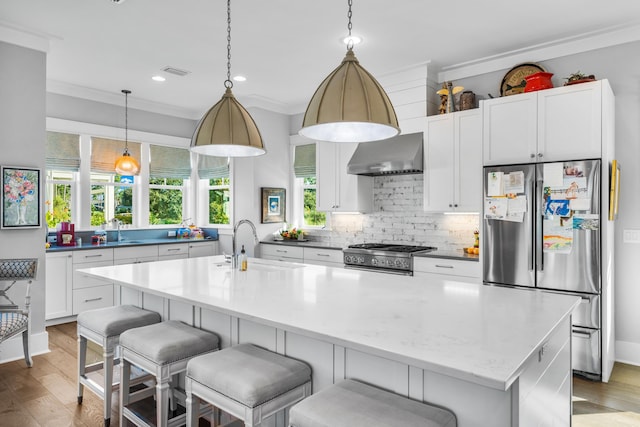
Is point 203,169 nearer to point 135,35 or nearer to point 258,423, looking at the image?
point 135,35

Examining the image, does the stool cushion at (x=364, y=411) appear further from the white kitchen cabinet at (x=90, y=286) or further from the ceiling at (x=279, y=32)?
the white kitchen cabinet at (x=90, y=286)

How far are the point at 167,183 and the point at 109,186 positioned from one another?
0.85 meters

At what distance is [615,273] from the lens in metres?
3.63

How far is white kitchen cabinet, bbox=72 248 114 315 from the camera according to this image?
15.8 feet

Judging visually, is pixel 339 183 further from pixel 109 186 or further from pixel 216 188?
pixel 109 186

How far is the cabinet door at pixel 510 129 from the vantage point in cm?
354

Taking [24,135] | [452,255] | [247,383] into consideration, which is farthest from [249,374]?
[24,135]

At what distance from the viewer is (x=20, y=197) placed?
3648 mm

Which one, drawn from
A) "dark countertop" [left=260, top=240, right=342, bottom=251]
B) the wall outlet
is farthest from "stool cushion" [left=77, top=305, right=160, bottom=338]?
the wall outlet

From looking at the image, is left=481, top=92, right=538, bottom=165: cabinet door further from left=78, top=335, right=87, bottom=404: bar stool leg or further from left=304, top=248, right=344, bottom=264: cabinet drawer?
left=78, top=335, right=87, bottom=404: bar stool leg

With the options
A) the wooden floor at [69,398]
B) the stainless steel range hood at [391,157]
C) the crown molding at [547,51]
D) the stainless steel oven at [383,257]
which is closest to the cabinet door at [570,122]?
the crown molding at [547,51]

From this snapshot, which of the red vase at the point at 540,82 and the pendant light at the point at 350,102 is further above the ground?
the red vase at the point at 540,82

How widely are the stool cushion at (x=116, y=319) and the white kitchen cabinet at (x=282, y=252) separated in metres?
2.75

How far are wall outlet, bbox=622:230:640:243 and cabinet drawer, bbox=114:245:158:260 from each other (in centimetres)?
514
